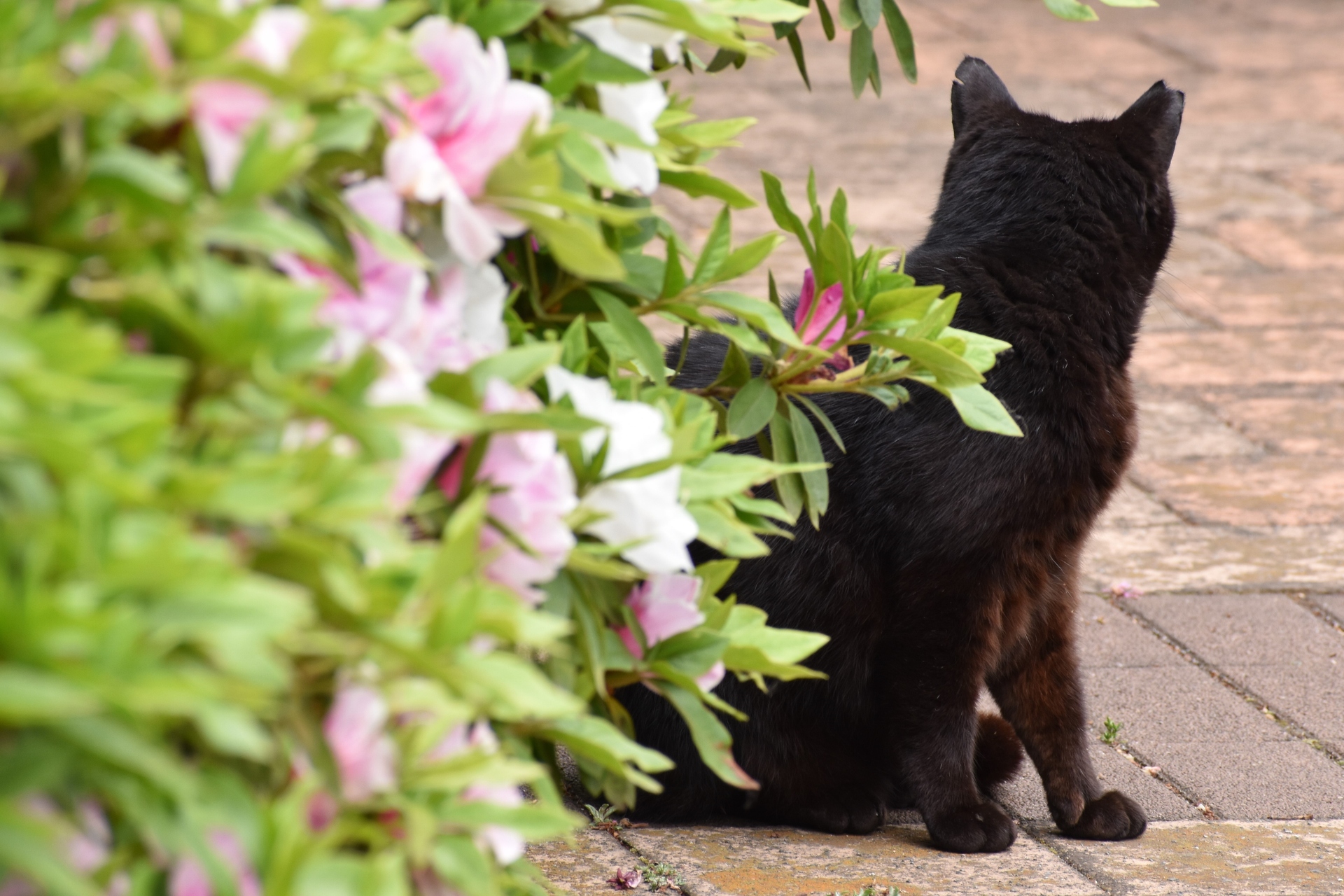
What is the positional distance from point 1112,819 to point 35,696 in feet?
6.90

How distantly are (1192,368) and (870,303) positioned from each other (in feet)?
12.4

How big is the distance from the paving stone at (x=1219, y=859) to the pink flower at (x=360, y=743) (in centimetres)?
166

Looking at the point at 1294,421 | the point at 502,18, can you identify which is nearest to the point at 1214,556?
the point at 1294,421

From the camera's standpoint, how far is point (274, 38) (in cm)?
86

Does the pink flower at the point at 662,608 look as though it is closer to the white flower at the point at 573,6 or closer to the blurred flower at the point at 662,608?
the blurred flower at the point at 662,608

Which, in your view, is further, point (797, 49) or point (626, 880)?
point (626, 880)

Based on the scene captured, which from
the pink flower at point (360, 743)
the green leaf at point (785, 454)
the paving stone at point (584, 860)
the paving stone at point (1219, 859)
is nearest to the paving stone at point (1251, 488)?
the paving stone at point (1219, 859)

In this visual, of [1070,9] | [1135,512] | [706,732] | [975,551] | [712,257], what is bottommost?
[1135,512]

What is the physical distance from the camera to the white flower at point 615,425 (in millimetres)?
1108

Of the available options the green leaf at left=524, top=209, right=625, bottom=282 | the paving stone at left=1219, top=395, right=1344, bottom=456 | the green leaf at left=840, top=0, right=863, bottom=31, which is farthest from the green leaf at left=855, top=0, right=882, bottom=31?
the paving stone at left=1219, top=395, right=1344, bottom=456

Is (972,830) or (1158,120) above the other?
(1158,120)

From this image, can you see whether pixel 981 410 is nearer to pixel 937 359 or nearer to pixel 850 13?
pixel 937 359

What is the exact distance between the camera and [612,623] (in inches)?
49.5

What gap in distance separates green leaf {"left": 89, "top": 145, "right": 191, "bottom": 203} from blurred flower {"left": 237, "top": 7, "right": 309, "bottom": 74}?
3.2 inches
